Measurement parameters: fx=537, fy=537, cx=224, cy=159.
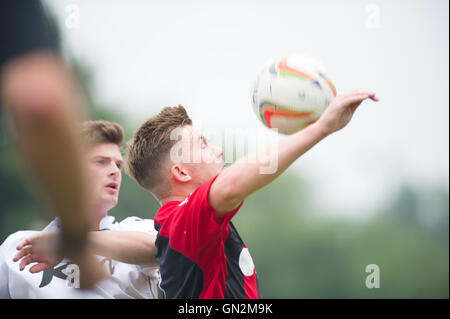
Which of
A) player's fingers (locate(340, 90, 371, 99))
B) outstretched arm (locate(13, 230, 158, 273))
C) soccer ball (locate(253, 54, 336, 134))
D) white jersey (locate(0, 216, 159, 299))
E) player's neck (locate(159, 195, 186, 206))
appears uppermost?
soccer ball (locate(253, 54, 336, 134))

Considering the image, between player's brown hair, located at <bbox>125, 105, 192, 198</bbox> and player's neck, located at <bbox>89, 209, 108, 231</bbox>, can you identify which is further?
player's neck, located at <bbox>89, 209, 108, 231</bbox>

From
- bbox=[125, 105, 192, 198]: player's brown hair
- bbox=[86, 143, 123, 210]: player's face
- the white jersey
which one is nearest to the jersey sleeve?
bbox=[125, 105, 192, 198]: player's brown hair

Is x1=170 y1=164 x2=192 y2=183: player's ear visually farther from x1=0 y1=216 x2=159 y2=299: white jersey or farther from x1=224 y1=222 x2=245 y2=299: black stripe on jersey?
x1=0 y1=216 x2=159 y2=299: white jersey

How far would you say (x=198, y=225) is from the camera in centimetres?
278

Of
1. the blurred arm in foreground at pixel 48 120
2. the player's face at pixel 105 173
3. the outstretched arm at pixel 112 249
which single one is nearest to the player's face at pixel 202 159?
the outstretched arm at pixel 112 249

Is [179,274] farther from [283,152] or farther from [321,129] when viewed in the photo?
[321,129]

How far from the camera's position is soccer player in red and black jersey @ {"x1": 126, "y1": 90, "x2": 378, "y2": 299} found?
2.57 metres

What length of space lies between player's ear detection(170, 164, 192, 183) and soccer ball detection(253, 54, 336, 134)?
2.02ft

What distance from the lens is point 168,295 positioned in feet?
10.7

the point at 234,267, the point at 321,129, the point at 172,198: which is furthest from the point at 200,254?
the point at 321,129

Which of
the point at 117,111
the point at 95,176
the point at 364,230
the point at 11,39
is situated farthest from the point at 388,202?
the point at 11,39

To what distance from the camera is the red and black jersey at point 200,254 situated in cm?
279

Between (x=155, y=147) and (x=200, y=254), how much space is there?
104 cm

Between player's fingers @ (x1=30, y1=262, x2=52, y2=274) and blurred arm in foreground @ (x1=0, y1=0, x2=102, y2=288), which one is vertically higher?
blurred arm in foreground @ (x1=0, y1=0, x2=102, y2=288)
